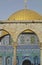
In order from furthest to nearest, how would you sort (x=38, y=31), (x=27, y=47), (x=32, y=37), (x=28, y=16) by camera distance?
(x=32, y=37) → (x=27, y=47) → (x=28, y=16) → (x=38, y=31)

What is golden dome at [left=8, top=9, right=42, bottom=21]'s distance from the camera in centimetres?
2811

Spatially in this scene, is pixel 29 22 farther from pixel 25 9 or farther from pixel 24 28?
pixel 25 9

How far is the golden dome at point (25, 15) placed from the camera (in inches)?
1107

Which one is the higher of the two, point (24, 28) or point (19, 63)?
point (24, 28)

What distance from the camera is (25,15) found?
2842cm

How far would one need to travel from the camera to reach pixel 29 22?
2311 centimetres

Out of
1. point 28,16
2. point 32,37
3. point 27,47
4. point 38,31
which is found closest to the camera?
point 38,31

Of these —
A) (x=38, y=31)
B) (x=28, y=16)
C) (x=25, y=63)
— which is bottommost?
(x=25, y=63)

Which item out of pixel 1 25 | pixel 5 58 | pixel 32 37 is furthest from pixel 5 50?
pixel 1 25

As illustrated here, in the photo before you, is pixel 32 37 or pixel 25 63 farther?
pixel 32 37

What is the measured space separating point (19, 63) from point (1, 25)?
1008cm

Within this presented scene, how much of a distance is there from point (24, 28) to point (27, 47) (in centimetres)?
969

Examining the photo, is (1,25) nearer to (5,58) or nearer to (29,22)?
(29,22)

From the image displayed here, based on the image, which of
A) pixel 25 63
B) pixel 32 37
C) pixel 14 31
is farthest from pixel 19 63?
pixel 14 31
